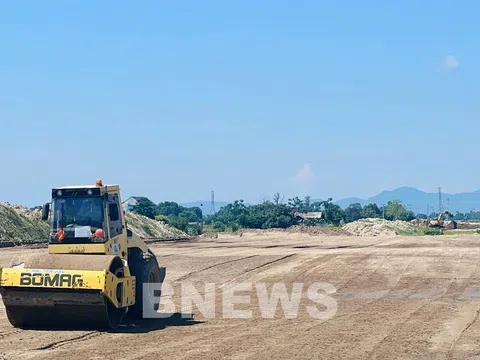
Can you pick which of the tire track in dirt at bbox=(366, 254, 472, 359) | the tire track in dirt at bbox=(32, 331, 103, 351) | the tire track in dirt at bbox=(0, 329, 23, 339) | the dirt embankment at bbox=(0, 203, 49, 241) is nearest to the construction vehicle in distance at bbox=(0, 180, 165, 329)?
the tire track in dirt at bbox=(0, 329, 23, 339)

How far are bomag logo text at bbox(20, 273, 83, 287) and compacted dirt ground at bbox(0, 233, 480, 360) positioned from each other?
0.88 meters

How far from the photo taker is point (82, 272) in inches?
568

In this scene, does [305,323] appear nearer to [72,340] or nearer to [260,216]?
[72,340]

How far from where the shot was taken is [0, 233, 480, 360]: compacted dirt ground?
12953 mm

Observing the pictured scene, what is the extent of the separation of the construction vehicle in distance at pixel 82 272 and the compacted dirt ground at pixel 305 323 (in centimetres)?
36

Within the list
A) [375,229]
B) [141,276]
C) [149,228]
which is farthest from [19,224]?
[375,229]

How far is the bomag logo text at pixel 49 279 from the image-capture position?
14344mm

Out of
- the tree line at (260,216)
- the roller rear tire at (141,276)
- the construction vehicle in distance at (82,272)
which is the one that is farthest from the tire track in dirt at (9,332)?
the tree line at (260,216)

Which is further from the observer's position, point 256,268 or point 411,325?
point 256,268

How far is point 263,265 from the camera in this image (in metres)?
30.3

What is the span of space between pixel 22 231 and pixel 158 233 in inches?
690

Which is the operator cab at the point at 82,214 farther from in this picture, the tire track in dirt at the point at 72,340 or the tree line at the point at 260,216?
the tree line at the point at 260,216

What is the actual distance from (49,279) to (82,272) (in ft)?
1.90

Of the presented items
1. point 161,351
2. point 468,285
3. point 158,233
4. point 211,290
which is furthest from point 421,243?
point 161,351
